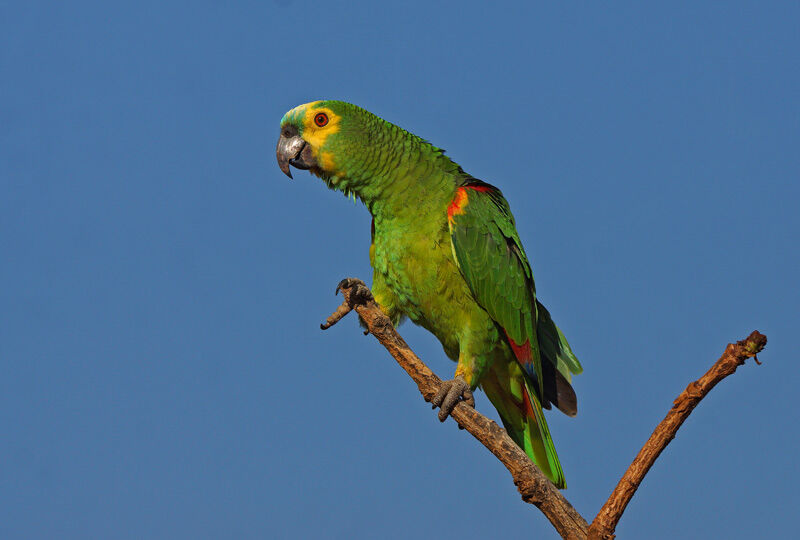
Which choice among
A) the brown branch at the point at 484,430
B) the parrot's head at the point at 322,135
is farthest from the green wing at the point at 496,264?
the parrot's head at the point at 322,135

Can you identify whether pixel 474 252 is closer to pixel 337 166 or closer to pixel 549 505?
pixel 337 166

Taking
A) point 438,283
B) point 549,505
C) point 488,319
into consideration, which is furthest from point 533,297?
point 549,505

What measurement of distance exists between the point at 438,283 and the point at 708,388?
192cm

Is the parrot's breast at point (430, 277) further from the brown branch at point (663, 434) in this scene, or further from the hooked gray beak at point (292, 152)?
the brown branch at point (663, 434)

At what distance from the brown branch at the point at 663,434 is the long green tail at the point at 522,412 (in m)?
1.34

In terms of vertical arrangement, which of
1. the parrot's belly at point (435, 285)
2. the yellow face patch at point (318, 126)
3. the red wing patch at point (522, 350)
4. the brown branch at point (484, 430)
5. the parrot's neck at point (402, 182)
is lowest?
the brown branch at point (484, 430)

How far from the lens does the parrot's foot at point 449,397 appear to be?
4.57 m

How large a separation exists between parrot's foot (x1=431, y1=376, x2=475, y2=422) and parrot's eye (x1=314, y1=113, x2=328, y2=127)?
7.08 feet

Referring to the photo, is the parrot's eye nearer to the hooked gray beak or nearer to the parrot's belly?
the hooked gray beak

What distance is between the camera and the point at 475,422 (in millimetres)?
A: 4402

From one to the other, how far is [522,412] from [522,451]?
1.22 m

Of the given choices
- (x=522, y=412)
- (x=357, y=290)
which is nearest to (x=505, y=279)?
(x=357, y=290)

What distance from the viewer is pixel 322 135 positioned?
5.08 m

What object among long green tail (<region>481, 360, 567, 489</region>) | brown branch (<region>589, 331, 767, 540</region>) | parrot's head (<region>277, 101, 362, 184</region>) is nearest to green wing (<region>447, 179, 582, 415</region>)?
long green tail (<region>481, 360, 567, 489</region>)
